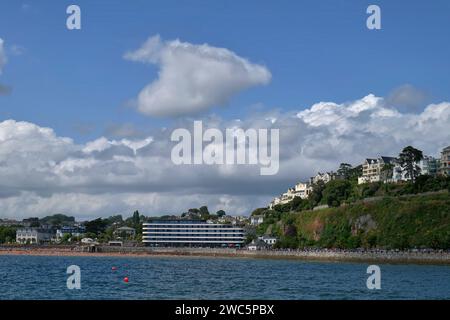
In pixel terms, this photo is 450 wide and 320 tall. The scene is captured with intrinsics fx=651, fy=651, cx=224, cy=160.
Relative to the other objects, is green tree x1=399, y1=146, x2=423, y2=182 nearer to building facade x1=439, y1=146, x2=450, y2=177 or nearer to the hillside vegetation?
building facade x1=439, y1=146, x2=450, y2=177

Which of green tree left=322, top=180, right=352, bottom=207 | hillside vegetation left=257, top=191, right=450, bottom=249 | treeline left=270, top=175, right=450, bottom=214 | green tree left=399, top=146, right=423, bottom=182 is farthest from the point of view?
green tree left=322, top=180, right=352, bottom=207

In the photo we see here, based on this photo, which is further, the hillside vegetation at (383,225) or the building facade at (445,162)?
the building facade at (445,162)

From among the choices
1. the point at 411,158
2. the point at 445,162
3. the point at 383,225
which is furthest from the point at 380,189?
the point at 383,225

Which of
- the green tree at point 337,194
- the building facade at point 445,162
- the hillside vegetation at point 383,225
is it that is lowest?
the hillside vegetation at point 383,225

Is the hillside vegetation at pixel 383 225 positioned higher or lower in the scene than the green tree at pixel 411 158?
lower

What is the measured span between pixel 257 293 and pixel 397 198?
4273 inches

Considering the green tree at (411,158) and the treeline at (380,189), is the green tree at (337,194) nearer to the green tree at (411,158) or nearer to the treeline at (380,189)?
the treeline at (380,189)

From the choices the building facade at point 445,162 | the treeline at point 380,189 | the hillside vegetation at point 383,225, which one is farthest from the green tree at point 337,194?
the building facade at point 445,162

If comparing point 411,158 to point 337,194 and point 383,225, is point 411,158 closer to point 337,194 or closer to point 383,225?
point 337,194

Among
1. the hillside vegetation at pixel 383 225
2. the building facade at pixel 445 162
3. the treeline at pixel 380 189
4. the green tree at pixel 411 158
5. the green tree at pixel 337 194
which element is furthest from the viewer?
the green tree at pixel 337 194

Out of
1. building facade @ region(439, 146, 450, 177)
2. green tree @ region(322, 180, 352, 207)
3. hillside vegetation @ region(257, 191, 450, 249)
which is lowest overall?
hillside vegetation @ region(257, 191, 450, 249)

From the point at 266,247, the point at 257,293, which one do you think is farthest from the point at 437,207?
the point at 257,293

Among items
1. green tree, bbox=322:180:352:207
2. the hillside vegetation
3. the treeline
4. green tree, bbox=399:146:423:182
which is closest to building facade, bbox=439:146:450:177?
green tree, bbox=399:146:423:182

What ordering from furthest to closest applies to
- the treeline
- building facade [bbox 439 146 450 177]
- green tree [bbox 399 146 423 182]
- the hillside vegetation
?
building facade [bbox 439 146 450 177]
green tree [bbox 399 146 423 182]
the treeline
the hillside vegetation
